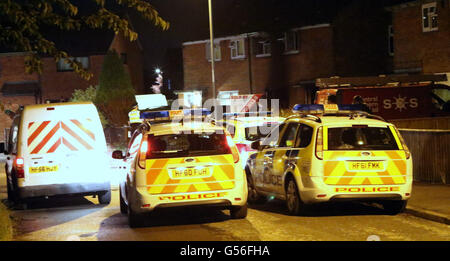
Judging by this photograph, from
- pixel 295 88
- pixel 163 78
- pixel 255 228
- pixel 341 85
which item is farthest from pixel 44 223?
pixel 163 78

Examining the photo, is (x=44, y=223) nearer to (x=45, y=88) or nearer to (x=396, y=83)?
(x=396, y=83)

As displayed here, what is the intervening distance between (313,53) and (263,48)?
14.1 feet

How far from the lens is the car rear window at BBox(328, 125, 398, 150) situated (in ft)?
35.3

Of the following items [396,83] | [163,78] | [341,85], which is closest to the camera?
[341,85]

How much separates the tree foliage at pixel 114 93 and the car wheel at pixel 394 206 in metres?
27.8

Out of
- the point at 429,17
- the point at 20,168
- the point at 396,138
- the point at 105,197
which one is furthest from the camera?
the point at 429,17

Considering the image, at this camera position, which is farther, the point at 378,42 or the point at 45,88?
the point at 45,88

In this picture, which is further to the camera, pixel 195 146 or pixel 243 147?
pixel 243 147

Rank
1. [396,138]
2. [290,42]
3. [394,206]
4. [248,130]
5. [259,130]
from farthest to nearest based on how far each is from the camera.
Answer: [290,42] < [259,130] < [248,130] < [394,206] < [396,138]

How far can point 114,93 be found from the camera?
4059 centimetres

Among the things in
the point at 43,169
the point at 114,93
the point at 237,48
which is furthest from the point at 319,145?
the point at 237,48

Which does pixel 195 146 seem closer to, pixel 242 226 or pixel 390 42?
pixel 242 226

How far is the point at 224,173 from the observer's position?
1028cm
